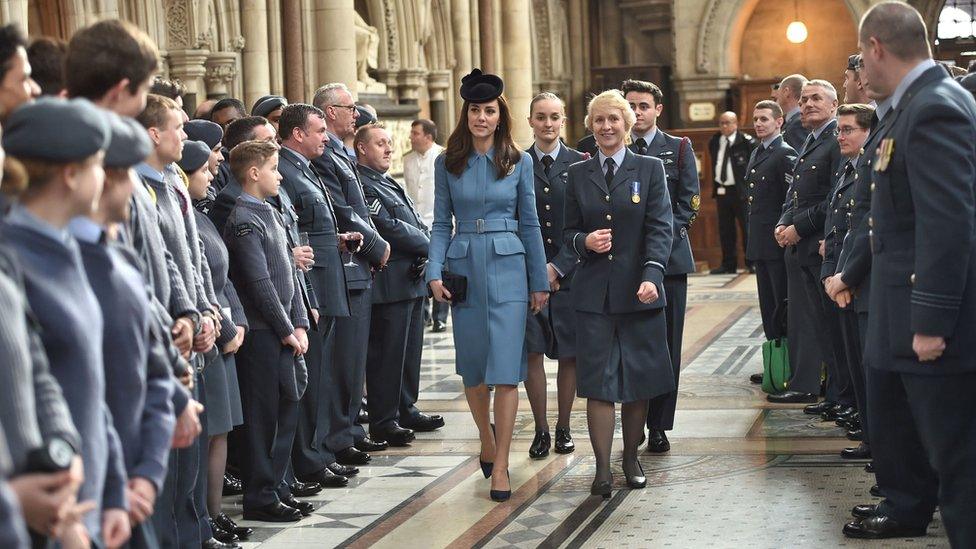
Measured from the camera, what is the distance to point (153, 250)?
3.82m

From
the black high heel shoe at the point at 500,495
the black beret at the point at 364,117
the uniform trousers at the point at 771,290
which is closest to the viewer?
the black high heel shoe at the point at 500,495

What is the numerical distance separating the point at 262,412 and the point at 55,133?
118 inches

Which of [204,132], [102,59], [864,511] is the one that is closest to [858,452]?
[864,511]

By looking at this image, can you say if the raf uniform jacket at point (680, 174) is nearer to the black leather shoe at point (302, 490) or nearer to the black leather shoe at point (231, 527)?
the black leather shoe at point (302, 490)

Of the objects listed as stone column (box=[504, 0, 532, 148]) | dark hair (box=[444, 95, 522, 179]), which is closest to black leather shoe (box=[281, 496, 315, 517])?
dark hair (box=[444, 95, 522, 179])

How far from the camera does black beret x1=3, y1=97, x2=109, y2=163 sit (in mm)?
2617

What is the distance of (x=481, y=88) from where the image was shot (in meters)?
6.02

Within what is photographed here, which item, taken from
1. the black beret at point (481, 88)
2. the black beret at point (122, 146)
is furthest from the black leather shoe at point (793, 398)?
the black beret at point (122, 146)

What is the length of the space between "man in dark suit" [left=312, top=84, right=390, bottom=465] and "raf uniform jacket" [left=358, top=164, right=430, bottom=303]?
0.32 meters

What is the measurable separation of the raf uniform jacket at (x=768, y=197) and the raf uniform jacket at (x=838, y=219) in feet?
5.53

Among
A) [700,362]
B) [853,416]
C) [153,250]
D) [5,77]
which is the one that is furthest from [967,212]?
[700,362]

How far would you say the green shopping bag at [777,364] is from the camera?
26.6 feet

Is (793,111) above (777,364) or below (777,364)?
above

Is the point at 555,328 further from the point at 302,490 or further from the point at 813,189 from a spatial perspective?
the point at 813,189
